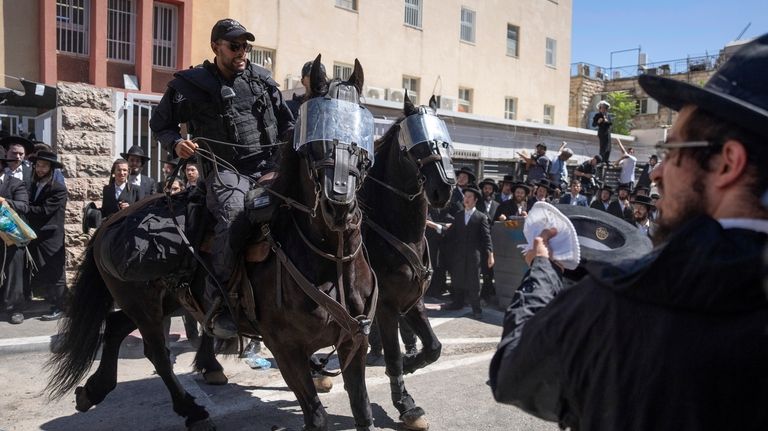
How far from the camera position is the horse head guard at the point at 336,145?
3.49m

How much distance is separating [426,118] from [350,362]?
244cm

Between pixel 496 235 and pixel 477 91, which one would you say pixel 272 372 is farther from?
pixel 477 91

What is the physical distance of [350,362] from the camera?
13.0 feet

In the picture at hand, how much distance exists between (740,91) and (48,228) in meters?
9.16

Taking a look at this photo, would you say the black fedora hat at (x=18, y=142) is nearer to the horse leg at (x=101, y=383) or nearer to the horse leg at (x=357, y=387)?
the horse leg at (x=101, y=383)

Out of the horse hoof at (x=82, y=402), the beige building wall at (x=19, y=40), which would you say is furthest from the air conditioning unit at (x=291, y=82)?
the horse hoof at (x=82, y=402)

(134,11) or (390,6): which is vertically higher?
(390,6)

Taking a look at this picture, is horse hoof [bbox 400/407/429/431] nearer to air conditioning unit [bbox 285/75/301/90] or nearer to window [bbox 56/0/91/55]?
air conditioning unit [bbox 285/75/301/90]

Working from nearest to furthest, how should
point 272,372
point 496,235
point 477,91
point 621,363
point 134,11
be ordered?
1. point 621,363
2. point 272,372
3. point 496,235
4. point 134,11
5. point 477,91

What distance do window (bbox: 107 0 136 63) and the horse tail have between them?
1404 cm

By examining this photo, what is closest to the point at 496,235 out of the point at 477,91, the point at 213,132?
the point at 213,132

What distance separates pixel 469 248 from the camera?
32.9ft

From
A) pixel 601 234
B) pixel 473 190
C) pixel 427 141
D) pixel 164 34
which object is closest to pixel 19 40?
pixel 164 34

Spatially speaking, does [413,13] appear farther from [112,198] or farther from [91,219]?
[91,219]
